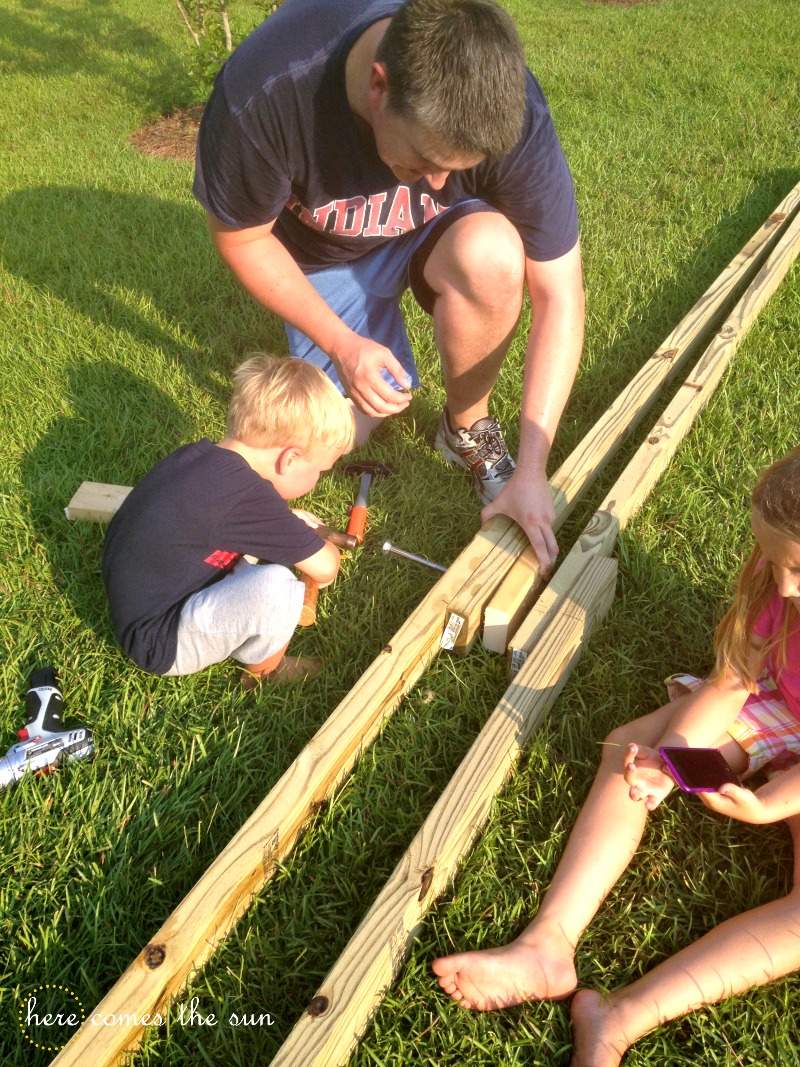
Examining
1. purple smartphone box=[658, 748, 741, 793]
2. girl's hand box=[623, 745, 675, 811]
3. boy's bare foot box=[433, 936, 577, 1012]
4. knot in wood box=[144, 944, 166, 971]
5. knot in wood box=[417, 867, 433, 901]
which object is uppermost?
purple smartphone box=[658, 748, 741, 793]

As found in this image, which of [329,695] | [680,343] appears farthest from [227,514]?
[680,343]

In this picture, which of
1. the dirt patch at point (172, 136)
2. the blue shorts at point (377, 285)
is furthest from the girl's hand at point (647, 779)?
the dirt patch at point (172, 136)

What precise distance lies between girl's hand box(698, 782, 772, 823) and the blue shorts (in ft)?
7.17

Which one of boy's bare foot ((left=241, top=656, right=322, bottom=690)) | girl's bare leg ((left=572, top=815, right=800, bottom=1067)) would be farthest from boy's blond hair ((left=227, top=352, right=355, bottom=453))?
girl's bare leg ((left=572, top=815, right=800, bottom=1067))

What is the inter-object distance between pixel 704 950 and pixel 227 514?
5.38 ft

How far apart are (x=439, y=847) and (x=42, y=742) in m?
1.15

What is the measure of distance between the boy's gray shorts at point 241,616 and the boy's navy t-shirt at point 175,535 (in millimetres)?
48

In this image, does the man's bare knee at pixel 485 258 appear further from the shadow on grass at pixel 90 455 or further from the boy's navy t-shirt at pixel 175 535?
the shadow on grass at pixel 90 455

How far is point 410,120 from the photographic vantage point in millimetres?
1931

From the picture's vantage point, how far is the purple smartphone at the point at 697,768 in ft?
5.82

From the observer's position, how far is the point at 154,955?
1642 mm

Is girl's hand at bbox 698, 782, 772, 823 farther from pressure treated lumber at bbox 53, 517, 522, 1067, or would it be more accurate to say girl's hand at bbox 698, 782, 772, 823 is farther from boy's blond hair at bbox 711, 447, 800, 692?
pressure treated lumber at bbox 53, 517, 522, 1067

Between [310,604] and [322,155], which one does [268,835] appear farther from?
[322,155]

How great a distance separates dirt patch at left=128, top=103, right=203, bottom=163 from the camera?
6449 millimetres
